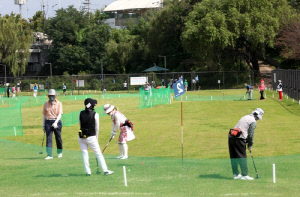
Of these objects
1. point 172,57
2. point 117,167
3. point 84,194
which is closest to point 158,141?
point 117,167

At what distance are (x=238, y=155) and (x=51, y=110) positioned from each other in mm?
6015

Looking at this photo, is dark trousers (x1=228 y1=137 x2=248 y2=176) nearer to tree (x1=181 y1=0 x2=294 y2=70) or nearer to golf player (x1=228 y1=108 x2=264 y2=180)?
golf player (x1=228 y1=108 x2=264 y2=180)

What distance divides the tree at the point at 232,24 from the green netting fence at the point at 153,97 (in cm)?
1854

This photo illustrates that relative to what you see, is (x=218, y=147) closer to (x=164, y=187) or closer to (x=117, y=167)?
(x=117, y=167)

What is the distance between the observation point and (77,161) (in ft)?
43.6

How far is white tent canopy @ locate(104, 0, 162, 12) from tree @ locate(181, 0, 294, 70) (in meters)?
54.3

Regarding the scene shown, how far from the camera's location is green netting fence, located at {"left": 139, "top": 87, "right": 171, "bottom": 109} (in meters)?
39.3

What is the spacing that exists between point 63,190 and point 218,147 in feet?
26.4

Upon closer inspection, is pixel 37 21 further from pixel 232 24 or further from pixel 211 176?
pixel 211 176

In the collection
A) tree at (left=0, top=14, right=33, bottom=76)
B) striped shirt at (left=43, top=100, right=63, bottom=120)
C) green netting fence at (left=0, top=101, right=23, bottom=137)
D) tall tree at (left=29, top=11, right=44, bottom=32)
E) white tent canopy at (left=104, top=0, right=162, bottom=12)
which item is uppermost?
white tent canopy at (left=104, top=0, right=162, bottom=12)

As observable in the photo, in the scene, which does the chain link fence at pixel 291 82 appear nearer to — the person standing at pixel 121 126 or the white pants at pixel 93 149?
the person standing at pixel 121 126

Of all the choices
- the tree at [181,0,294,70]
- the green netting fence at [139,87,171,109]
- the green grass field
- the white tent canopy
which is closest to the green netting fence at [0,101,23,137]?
the green grass field

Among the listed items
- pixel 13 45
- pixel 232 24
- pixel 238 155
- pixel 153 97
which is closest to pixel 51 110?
pixel 238 155

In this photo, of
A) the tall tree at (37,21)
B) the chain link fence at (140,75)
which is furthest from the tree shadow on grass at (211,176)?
the tall tree at (37,21)
